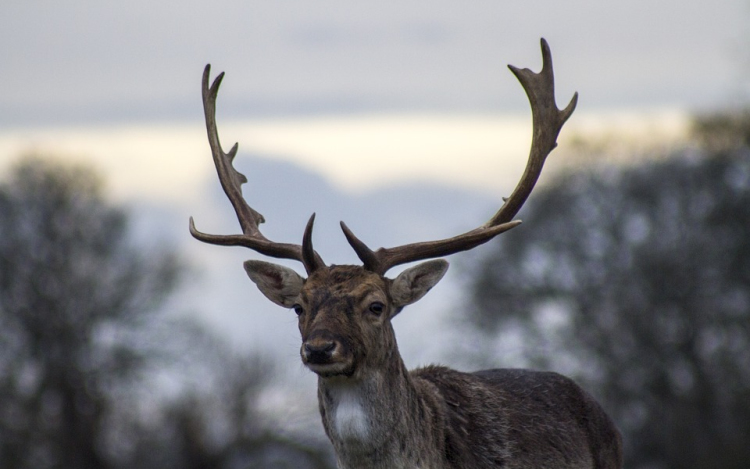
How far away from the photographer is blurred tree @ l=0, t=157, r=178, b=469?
45500 mm

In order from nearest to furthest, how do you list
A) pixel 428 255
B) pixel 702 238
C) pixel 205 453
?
pixel 428 255 < pixel 205 453 < pixel 702 238

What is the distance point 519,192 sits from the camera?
1173 centimetres

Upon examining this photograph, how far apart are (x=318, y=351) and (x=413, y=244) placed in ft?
5.60

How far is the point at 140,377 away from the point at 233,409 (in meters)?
5.00

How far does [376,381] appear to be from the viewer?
10.2 metres

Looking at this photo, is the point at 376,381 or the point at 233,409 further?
the point at 233,409

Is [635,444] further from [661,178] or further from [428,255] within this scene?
[428,255]

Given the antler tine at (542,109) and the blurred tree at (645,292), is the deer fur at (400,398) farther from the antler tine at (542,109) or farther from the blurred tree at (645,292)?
the blurred tree at (645,292)

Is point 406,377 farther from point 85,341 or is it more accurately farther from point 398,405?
point 85,341

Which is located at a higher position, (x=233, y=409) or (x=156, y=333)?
(x=156, y=333)

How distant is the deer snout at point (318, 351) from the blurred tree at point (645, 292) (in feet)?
110

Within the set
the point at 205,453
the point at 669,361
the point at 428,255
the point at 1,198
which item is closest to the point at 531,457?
the point at 428,255

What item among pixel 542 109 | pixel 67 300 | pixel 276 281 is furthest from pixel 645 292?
pixel 276 281

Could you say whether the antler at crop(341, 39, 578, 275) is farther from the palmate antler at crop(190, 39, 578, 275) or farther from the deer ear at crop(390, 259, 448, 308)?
the deer ear at crop(390, 259, 448, 308)
